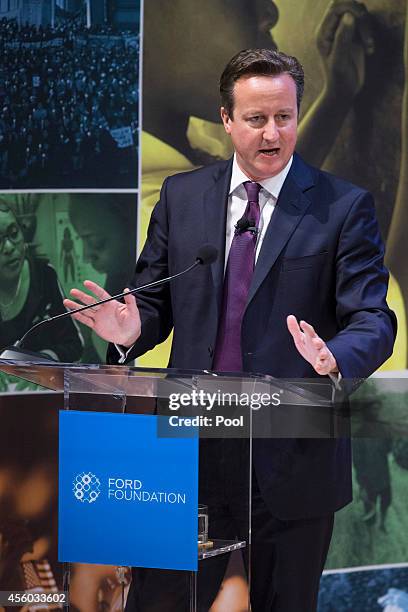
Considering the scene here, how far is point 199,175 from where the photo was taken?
3.17m

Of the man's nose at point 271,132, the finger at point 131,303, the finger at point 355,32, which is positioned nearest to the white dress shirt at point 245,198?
the man's nose at point 271,132

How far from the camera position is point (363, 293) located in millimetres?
2826

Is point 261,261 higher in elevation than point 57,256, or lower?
lower

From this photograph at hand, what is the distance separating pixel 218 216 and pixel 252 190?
0.40ft

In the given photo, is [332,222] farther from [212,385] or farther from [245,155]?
[212,385]

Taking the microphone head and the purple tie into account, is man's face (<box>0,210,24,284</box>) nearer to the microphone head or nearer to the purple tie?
the purple tie

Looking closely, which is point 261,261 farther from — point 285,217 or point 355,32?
point 355,32

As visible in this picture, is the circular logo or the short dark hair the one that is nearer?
the circular logo

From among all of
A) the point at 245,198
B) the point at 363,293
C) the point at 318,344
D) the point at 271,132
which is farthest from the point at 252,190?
the point at 318,344

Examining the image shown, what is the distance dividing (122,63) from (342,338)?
2018 millimetres

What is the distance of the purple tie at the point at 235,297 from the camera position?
2879 millimetres

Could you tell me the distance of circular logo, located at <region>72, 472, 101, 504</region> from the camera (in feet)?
6.96

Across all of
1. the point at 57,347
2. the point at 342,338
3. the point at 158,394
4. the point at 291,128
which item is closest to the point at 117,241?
the point at 57,347

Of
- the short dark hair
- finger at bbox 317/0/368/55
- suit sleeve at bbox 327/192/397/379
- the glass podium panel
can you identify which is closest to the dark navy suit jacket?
suit sleeve at bbox 327/192/397/379
